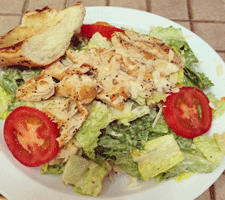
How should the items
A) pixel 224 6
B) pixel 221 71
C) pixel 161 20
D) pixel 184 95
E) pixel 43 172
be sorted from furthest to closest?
pixel 224 6 → pixel 161 20 → pixel 221 71 → pixel 184 95 → pixel 43 172

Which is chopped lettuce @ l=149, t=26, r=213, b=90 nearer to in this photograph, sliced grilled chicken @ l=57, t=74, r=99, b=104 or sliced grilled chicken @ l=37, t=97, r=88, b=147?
sliced grilled chicken @ l=57, t=74, r=99, b=104

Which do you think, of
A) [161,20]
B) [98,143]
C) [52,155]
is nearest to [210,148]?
[98,143]

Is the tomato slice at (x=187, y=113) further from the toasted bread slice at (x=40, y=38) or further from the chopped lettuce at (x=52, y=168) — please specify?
the toasted bread slice at (x=40, y=38)

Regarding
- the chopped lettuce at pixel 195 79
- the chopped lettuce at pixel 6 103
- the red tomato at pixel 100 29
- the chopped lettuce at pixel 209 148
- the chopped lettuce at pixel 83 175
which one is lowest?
the chopped lettuce at pixel 83 175

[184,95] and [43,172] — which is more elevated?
[184,95]

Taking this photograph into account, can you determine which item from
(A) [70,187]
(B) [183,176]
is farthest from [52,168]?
(B) [183,176]

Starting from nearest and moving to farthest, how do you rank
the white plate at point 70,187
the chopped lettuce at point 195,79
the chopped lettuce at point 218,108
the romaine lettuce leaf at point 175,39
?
the white plate at point 70,187 < the chopped lettuce at point 218,108 < the chopped lettuce at point 195,79 < the romaine lettuce leaf at point 175,39

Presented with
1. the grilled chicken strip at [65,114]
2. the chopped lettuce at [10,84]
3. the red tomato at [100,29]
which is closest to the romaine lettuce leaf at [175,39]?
the red tomato at [100,29]

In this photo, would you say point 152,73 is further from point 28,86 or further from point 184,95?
point 28,86
